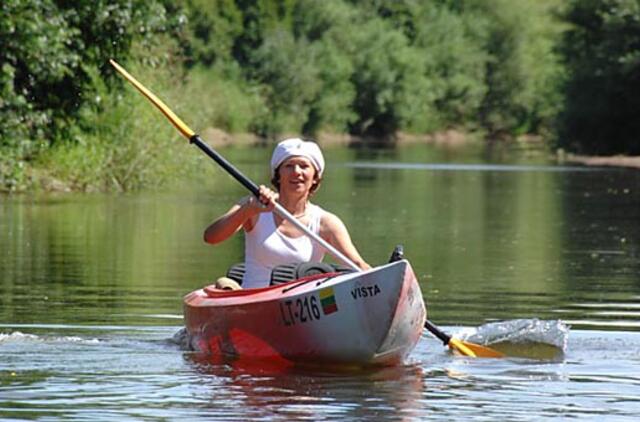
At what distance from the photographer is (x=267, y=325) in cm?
1111

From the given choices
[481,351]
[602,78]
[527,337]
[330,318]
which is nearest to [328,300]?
[330,318]

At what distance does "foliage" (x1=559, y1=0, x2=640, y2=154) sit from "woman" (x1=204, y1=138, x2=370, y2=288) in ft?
149

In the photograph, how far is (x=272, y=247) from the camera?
11648mm

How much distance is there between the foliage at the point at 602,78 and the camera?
58.3 metres

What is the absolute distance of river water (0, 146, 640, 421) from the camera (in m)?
9.73

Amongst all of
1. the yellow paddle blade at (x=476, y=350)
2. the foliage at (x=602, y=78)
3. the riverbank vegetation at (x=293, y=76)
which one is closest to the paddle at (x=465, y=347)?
the yellow paddle blade at (x=476, y=350)

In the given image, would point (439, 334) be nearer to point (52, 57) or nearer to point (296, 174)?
point (296, 174)

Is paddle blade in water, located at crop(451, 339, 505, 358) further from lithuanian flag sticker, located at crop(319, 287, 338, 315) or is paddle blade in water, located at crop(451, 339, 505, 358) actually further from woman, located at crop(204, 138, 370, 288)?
lithuanian flag sticker, located at crop(319, 287, 338, 315)

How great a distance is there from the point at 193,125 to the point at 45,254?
42.6 ft

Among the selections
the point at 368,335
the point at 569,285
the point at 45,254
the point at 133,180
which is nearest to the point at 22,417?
the point at 368,335

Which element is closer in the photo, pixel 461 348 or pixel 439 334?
pixel 461 348

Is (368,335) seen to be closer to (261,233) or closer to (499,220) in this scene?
(261,233)

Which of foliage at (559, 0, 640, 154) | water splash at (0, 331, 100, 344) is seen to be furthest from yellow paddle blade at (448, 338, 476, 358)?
foliage at (559, 0, 640, 154)

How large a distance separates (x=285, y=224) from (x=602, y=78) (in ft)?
162
